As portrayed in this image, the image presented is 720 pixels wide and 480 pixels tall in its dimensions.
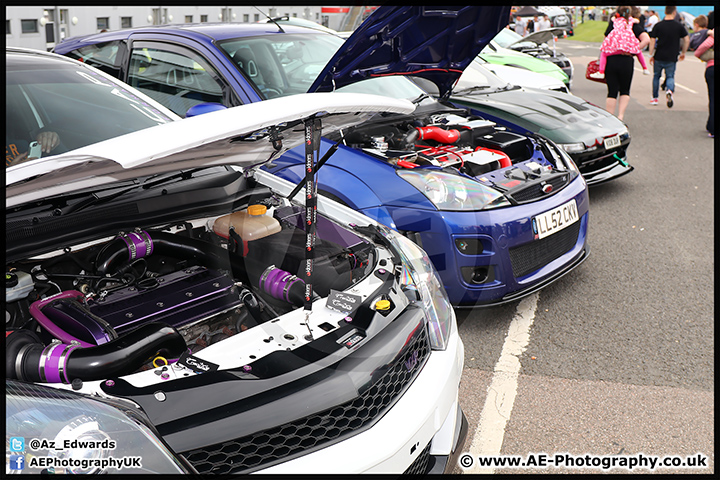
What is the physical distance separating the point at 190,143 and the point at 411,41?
2.30 metres

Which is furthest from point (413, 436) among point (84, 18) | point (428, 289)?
point (84, 18)

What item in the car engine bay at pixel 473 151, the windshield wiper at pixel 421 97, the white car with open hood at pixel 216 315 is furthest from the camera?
the windshield wiper at pixel 421 97

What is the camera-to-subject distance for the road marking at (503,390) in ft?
8.18

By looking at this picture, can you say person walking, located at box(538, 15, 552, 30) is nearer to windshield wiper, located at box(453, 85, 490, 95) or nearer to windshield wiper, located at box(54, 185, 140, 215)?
windshield wiper, located at box(453, 85, 490, 95)

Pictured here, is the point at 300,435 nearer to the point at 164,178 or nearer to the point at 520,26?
the point at 164,178

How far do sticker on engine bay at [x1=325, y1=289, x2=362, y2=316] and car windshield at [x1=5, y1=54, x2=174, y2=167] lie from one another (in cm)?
170

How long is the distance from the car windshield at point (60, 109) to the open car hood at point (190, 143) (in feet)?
3.49

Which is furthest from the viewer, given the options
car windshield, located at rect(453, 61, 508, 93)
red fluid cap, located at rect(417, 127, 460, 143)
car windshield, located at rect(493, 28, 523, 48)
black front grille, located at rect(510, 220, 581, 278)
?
car windshield, located at rect(493, 28, 523, 48)

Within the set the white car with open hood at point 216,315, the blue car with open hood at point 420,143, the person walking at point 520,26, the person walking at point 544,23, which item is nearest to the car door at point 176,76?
the blue car with open hood at point 420,143

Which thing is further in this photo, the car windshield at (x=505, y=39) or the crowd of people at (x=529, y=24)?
the crowd of people at (x=529, y=24)

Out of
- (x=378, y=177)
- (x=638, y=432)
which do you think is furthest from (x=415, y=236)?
(x=638, y=432)

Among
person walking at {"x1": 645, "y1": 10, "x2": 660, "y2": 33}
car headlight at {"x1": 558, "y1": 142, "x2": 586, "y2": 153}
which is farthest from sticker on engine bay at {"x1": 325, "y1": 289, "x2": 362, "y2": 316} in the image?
person walking at {"x1": 645, "y1": 10, "x2": 660, "y2": 33}

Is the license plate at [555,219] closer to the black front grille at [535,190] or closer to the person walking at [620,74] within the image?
the black front grille at [535,190]

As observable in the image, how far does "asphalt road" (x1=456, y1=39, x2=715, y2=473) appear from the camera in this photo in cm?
255
